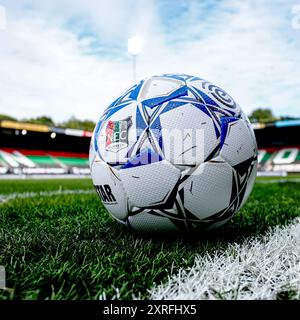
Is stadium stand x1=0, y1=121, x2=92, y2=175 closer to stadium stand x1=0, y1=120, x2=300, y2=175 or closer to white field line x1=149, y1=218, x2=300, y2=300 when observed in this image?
stadium stand x1=0, y1=120, x2=300, y2=175

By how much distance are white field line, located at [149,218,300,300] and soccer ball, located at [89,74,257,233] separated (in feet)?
1.08

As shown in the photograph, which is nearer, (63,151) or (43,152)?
(43,152)

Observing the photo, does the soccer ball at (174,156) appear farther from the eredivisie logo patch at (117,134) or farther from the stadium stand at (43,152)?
the stadium stand at (43,152)

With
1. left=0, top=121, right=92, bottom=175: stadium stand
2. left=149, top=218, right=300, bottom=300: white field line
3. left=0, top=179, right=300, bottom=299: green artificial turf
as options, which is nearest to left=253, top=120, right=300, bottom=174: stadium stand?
left=0, top=121, right=92, bottom=175: stadium stand

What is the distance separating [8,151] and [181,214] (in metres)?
32.4

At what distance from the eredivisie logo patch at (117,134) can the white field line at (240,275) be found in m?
0.80

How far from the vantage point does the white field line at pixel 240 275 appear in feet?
4.71

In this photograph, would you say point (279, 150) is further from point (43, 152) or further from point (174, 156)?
point (174, 156)

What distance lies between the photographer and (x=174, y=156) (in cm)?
199

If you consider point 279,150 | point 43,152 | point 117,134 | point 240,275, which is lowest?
point 43,152

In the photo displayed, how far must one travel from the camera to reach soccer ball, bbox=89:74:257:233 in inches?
78.7

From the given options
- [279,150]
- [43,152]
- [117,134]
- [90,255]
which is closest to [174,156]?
[117,134]

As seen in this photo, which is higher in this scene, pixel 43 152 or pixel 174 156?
pixel 174 156

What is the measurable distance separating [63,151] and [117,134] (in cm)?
3489
